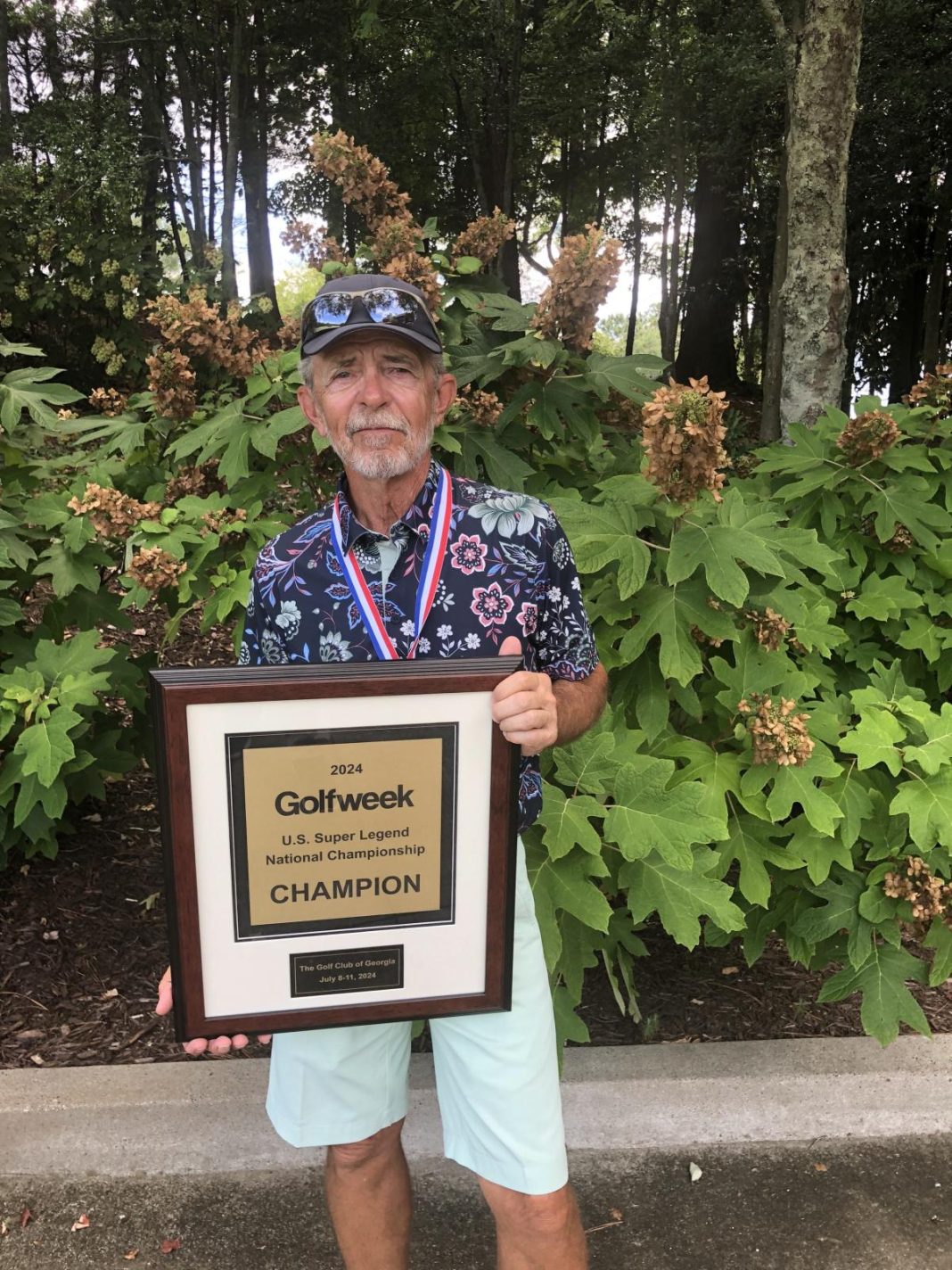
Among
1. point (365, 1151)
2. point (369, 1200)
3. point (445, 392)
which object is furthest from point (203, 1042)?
point (445, 392)

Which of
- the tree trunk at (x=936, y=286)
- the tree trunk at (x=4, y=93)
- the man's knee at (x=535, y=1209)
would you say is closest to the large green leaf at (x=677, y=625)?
the man's knee at (x=535, y=1209)

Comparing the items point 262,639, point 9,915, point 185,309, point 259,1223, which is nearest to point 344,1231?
point 259,1223

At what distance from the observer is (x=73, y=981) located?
3.09m

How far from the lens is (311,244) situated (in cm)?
293

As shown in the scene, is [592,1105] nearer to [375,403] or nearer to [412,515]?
[412,515]

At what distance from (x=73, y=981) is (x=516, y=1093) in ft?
→ 6.69

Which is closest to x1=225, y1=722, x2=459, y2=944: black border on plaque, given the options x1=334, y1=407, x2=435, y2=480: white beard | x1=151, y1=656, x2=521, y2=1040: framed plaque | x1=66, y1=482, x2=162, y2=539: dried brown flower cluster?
x1=151, y1=656, x2=521, y2=1040: framed plaque

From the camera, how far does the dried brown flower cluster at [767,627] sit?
224 cm

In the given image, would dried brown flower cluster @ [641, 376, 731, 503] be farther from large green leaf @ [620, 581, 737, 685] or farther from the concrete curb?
the concrete curb

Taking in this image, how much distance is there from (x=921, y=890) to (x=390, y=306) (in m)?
1.90

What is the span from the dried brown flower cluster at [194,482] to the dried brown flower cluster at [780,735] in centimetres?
173

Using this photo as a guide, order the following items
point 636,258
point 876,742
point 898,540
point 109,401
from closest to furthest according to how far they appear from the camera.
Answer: point 876,742, point 898,540, point 109,401, point 636,258

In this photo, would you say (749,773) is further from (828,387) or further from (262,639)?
(828,387)

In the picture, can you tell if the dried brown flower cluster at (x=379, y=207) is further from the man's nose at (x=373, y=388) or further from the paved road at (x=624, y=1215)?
the paved road at (x=624, y=1215)
